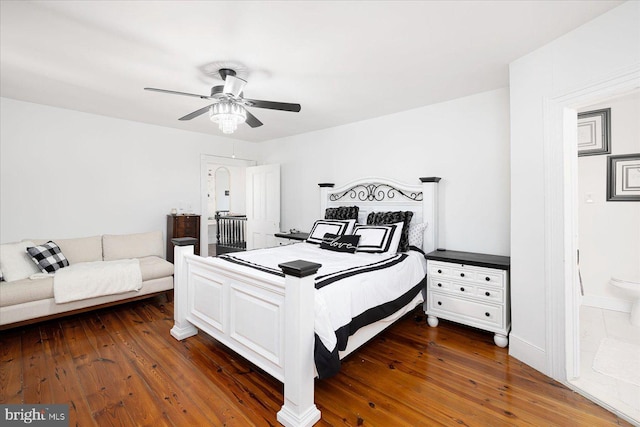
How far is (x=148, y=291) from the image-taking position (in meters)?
3.77

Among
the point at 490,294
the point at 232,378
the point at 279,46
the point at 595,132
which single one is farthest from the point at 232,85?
the point at 595,132

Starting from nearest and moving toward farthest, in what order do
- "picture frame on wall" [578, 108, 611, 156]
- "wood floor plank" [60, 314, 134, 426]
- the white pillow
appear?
"wood floor plank" [60, 314, 134, 426], the white pillow, "picture frame on wall" [578, 108, 611, 156]

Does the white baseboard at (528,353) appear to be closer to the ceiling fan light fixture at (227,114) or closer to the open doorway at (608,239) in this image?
the open doorway at (608,239)

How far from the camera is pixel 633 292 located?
3.11 m

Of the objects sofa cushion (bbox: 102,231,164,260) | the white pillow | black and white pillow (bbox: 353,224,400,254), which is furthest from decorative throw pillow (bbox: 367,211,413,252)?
the white pillow

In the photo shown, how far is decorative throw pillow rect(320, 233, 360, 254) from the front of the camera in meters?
3.49

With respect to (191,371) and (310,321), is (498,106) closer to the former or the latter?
(310,321)

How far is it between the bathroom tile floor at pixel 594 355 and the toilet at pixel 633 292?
0.08 metres

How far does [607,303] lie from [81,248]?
6.58 meters

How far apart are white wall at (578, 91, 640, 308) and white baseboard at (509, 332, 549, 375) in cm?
188

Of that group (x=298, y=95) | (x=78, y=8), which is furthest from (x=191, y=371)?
(x=298, y=95)

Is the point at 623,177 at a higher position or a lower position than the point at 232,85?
lower

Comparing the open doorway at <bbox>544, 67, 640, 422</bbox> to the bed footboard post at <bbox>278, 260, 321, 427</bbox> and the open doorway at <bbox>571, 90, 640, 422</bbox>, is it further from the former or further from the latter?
the bed footboard post at <bbox>278, 260, 321, 427</bbox>

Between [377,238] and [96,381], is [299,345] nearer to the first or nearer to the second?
[96,381]
